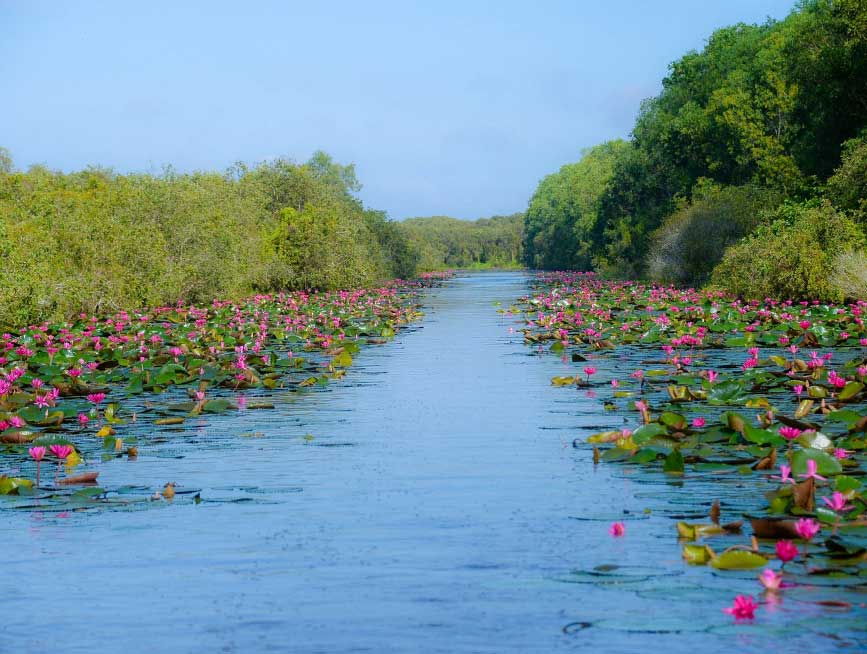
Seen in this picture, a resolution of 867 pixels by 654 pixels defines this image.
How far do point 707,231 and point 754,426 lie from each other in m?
46.5

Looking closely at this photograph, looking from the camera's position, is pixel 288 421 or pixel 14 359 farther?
pixel 14 359

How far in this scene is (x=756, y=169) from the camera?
2500 inches

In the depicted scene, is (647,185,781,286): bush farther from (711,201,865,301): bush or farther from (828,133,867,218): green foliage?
(711,201,865,301): bush

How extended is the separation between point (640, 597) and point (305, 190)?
73.7 metres

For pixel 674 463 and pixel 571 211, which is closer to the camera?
pixel 674 463

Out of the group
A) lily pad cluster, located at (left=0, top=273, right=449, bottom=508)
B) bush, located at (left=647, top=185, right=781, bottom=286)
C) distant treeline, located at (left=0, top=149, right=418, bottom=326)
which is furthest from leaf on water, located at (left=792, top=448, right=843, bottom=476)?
bush, located at (left=647, top=185, right=781, bottom=286)

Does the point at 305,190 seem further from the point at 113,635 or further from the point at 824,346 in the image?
the point at 113,635

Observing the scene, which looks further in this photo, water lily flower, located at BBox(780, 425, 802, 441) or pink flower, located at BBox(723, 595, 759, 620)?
water lily flower, located at BBox(780, 425, 802, 441)

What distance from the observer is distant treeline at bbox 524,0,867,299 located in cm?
3825

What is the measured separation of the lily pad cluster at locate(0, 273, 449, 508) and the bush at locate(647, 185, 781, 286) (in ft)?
87.6

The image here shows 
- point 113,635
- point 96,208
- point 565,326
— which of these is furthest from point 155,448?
point 96,208

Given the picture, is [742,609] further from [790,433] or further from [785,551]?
[790,433]

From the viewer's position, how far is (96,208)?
4175 cm

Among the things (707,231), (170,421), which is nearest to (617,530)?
(170,421)
